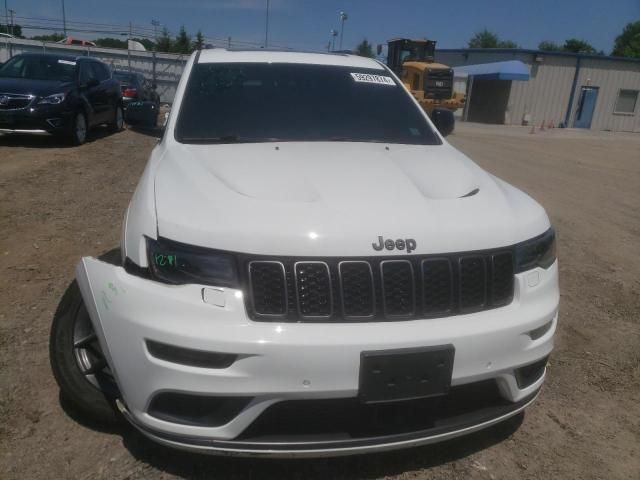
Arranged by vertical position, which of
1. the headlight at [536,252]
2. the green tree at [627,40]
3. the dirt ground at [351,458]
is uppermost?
the green tree at [627,40]

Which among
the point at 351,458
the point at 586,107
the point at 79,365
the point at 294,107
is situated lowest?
the point at 586,107

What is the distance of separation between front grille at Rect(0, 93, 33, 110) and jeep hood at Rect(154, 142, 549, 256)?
8028mm

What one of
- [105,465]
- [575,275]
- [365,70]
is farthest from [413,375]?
[575,275]

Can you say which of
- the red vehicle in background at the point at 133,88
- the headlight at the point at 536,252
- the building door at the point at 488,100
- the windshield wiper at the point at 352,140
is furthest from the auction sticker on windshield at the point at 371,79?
the building door at the point at 488,100

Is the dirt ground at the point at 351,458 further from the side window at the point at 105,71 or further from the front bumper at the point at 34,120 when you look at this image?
the side window at the point at 105,71

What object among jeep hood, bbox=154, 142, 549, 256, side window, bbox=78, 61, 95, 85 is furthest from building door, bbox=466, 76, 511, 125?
jeep hood, bbox=154, 142, 549, 256

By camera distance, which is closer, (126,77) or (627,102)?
(126,77)

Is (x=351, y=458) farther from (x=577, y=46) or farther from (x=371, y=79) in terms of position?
(x=577, y=46)

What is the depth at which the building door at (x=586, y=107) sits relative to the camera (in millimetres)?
30891

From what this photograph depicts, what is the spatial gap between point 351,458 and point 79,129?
9.74 m

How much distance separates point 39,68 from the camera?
10453 mm

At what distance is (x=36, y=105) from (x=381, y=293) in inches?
370

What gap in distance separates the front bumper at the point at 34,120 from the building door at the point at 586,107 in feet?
96.8

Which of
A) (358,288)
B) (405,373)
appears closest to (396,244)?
(358,288)
